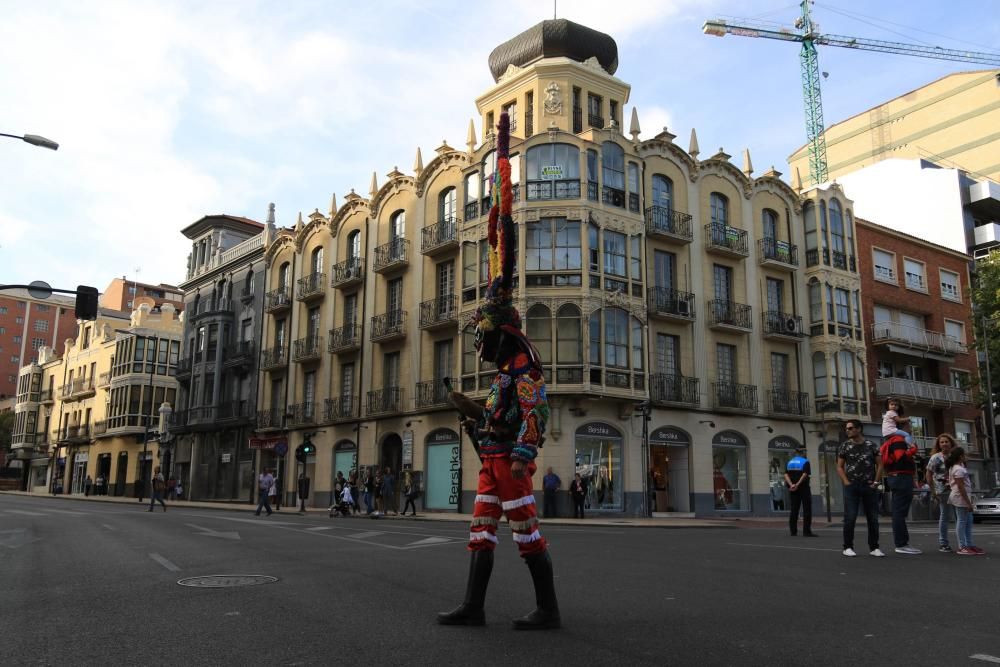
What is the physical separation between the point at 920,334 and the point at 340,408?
91.6 ft

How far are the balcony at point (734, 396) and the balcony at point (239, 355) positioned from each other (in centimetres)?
2517

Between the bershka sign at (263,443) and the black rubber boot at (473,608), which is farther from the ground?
the bershka sign at (263,443)

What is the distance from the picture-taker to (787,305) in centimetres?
3453

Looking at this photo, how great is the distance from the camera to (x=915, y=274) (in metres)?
40.3

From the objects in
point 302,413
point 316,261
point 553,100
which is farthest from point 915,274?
point 302,413

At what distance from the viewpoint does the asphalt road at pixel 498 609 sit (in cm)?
435

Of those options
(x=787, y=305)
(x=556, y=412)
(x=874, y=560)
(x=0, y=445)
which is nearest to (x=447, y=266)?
(x=556, y=412)

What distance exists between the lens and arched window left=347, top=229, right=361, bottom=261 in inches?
1493

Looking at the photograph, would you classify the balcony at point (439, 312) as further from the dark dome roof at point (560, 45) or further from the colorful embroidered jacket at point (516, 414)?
the colorful embroidered jacket at point (516, 414)

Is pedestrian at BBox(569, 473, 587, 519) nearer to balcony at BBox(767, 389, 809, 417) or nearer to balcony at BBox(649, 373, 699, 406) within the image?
balcony at BBox(649, 373, 699, 406)

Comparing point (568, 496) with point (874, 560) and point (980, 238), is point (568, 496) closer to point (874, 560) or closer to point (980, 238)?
point (874, 560)

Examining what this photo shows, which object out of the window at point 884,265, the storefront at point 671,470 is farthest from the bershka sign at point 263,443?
the window at point 884,265

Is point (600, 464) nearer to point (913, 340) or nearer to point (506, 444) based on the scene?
point (913, 340)

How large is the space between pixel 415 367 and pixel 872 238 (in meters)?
23.3
